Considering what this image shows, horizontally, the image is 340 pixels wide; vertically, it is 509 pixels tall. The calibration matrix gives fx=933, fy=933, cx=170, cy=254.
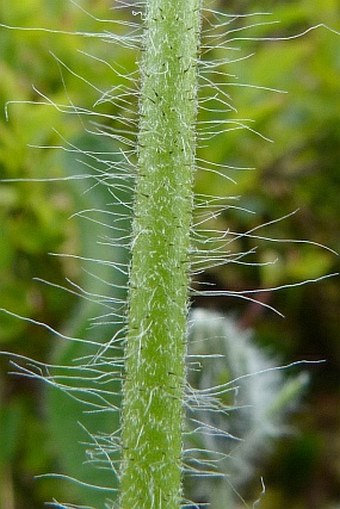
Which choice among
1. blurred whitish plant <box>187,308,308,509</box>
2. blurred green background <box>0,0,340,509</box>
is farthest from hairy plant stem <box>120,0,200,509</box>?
blurred green background <box>0,0,340,509</box>

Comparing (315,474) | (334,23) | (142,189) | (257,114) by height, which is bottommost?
(315,474)

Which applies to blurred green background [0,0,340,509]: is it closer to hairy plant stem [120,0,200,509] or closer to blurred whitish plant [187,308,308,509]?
blurred whitish plant [187,308,308,509]

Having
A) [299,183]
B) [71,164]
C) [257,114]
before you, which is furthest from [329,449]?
[71,164]

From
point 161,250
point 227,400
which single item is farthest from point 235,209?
A: point 161,250

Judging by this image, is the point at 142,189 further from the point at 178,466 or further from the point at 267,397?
the point at 267,397

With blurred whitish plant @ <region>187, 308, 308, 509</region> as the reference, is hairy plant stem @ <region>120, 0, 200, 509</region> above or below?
above
